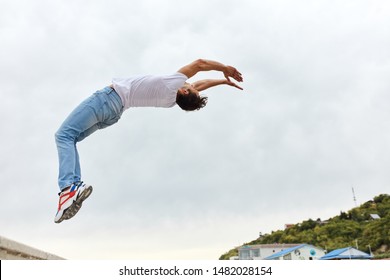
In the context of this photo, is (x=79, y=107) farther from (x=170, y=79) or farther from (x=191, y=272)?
(x=191, y=272)

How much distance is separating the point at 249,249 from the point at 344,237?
50.3 feet

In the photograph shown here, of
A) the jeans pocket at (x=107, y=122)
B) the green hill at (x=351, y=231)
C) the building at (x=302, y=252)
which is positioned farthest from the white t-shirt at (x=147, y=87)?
the building at (x=302, y=252)

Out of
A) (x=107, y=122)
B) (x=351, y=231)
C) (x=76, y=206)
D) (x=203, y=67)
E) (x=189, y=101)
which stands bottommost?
(x=76, y=206)

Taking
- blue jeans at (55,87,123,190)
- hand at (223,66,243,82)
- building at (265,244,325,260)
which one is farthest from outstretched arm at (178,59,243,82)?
building at (265,244,325,260)

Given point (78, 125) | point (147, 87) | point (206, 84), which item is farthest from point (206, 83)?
point (78, 125)

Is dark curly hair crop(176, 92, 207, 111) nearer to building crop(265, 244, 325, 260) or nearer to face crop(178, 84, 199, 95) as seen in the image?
face crop(178, 84, 199, 95)

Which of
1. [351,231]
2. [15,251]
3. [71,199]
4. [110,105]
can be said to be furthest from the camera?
[351,231]

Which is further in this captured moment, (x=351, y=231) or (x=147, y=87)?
(x=351, y=231)

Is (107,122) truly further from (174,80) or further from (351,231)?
(351,231)

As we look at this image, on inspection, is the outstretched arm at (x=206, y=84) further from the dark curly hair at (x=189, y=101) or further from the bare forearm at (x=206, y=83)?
the dark curly hair at (x=189, y=101)

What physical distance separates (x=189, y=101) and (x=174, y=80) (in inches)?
16.6

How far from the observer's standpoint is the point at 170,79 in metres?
5.33

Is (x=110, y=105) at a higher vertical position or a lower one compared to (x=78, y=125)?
higher

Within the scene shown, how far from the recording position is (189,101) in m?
5.65
